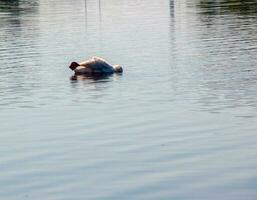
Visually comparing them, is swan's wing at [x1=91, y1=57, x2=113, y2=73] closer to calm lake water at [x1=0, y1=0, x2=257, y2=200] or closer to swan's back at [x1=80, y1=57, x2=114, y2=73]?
swan's back at [x1=80, y1=57, x2=114, y2=73]

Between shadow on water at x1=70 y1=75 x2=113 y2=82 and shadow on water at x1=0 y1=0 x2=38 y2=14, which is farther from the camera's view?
shadow on water at x1=0 y1=0 x2=38 y2=14

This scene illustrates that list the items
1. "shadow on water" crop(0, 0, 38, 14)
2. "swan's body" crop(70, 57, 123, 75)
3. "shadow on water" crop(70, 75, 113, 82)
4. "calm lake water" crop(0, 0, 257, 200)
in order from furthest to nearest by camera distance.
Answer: "shadow on water" crop(0, 0, 38, 14), "swan's body" crop(70, 57, 123, 75), "shadow on water" crop(70, 75, 113, 82), "calm lake water" crop(0, 0, 257, 200)

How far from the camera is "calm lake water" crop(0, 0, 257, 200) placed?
1689 centimetres

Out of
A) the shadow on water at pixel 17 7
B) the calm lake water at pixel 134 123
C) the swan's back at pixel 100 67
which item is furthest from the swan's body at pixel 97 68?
the shadow on water at pixel 17 7

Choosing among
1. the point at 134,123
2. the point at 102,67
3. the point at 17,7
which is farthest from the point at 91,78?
the point at 17,7

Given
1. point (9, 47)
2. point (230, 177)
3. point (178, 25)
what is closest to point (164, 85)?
point (230, 177)

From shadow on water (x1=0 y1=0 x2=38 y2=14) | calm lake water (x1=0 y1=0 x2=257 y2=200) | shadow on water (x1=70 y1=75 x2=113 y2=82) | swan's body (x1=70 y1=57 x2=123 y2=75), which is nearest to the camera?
calm lake water (x1=0 y1=0 x2=257 y2=200)

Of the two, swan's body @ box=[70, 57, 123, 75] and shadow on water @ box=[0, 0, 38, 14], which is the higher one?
swan's body @ box=[70, 57, 123, 75]

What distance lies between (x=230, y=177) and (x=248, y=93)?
12.1m

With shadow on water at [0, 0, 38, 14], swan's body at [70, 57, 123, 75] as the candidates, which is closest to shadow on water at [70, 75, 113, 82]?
A: swan's body at [70, 57, 123, 75]

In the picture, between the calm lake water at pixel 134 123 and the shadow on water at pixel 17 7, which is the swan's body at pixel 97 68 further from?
the shadow on water at pixel 17 7

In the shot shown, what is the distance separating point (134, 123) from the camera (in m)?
24.2

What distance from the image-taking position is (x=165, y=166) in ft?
60.2

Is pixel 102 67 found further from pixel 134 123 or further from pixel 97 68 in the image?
pixel 134 123
